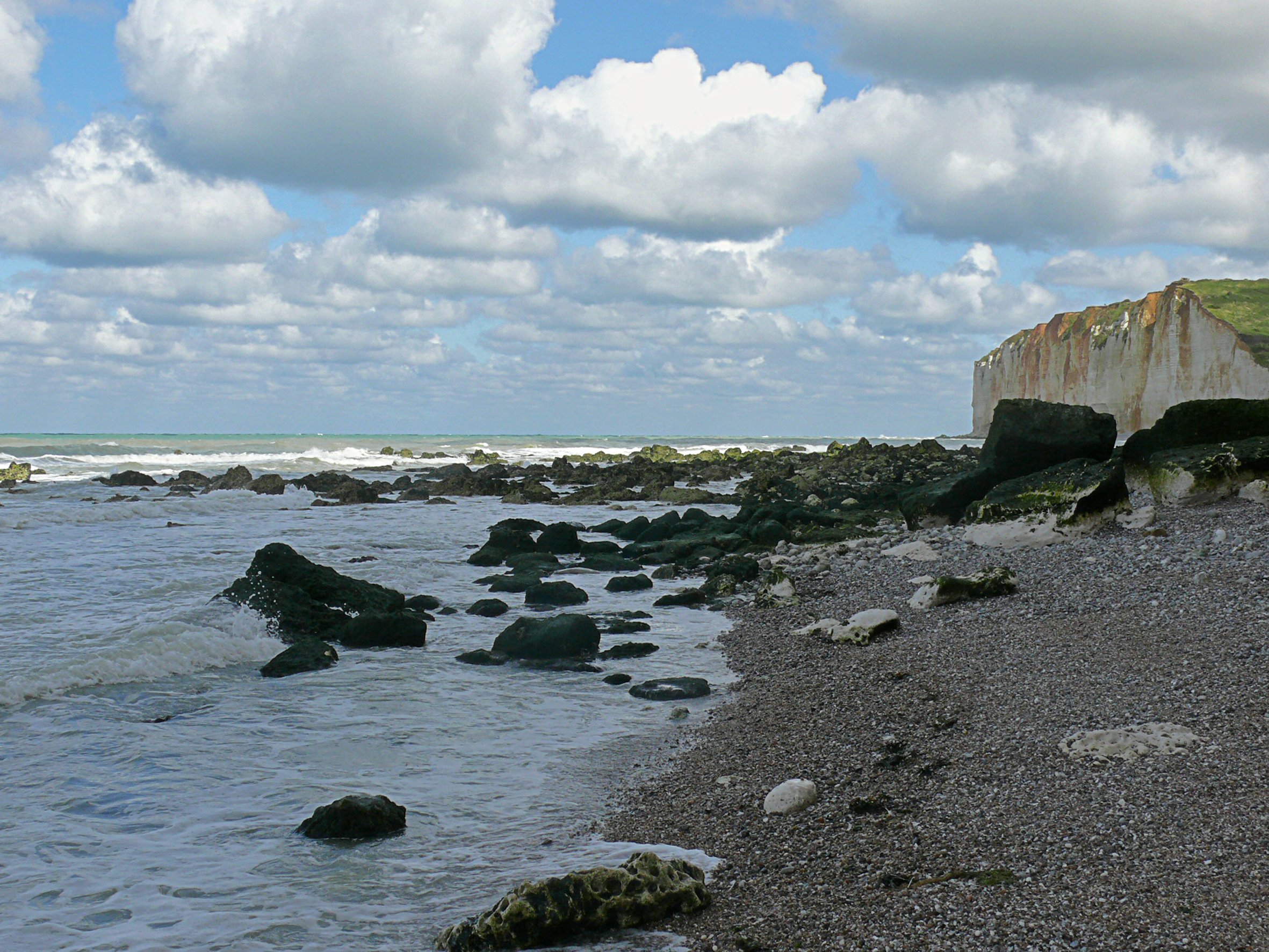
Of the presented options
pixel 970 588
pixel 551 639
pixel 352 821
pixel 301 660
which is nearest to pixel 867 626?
pixel 970 588

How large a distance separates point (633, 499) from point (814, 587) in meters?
19.0

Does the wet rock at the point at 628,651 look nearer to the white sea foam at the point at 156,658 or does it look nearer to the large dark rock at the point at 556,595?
the large dark rock at the point at 556,595

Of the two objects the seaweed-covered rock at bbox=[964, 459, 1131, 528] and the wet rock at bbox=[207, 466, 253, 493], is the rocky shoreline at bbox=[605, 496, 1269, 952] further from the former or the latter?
the wet rock at bbox=[207, 466, 253, 493]

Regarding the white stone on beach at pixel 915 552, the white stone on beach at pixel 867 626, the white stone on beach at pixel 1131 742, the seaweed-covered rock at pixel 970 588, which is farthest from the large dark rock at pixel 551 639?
the white stone on beach at pixel 1131 742

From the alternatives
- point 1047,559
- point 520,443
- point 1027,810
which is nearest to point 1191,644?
point 1027,810

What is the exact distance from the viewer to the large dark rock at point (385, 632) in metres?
10.5

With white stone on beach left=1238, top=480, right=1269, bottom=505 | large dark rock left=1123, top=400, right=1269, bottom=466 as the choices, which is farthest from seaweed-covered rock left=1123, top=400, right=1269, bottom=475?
white stone on beach left=1238, top=480, right=1269, bottom=505

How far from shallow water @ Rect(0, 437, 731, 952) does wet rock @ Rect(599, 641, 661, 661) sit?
29cm

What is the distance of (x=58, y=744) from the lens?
699cm

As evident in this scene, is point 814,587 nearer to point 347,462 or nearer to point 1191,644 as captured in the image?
point 1191,644

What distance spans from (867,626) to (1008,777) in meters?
3.93

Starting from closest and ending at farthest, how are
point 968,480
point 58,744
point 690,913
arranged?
point 690,913, point 58,744, point 968,480

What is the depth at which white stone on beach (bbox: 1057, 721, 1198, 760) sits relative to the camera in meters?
4.74

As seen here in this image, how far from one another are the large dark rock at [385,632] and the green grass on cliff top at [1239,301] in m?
42.1
